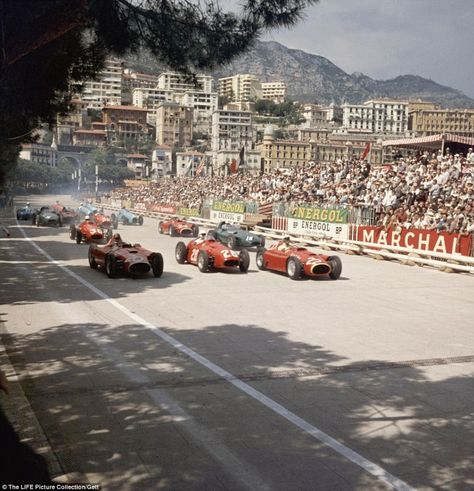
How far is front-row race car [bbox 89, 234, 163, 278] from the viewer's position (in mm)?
14703

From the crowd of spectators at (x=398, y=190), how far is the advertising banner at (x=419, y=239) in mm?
401

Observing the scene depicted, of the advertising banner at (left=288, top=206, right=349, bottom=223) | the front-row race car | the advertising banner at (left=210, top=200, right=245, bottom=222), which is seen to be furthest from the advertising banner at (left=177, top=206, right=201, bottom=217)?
the front-row race car

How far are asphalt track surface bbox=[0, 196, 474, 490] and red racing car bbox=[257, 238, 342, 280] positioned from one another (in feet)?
5.79

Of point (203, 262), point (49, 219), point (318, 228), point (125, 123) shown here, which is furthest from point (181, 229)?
point (125, 123)

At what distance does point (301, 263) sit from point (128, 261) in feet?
14.4

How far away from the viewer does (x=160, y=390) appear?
6473 mm

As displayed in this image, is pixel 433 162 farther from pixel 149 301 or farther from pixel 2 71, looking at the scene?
pixel 2 71

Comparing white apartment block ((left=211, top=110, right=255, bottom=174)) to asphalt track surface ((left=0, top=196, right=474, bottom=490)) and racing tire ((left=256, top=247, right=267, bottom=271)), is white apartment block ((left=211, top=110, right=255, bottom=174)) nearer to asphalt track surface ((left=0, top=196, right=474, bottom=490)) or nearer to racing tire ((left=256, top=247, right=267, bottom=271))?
racing tire ((left=256, top=247, right=267, bottom=271))

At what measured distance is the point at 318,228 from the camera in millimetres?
27562

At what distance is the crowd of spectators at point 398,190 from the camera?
69.5ft

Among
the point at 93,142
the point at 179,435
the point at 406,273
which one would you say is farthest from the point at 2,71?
the point at 93,142

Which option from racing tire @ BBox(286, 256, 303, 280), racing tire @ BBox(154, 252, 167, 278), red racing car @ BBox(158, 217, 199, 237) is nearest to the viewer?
racing tire @ BBox(154, 252, 167, 278)

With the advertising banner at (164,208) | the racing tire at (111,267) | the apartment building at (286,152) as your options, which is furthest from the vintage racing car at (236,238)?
the apartment building at (286,152)

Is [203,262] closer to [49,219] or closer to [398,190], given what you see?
[398,190]
